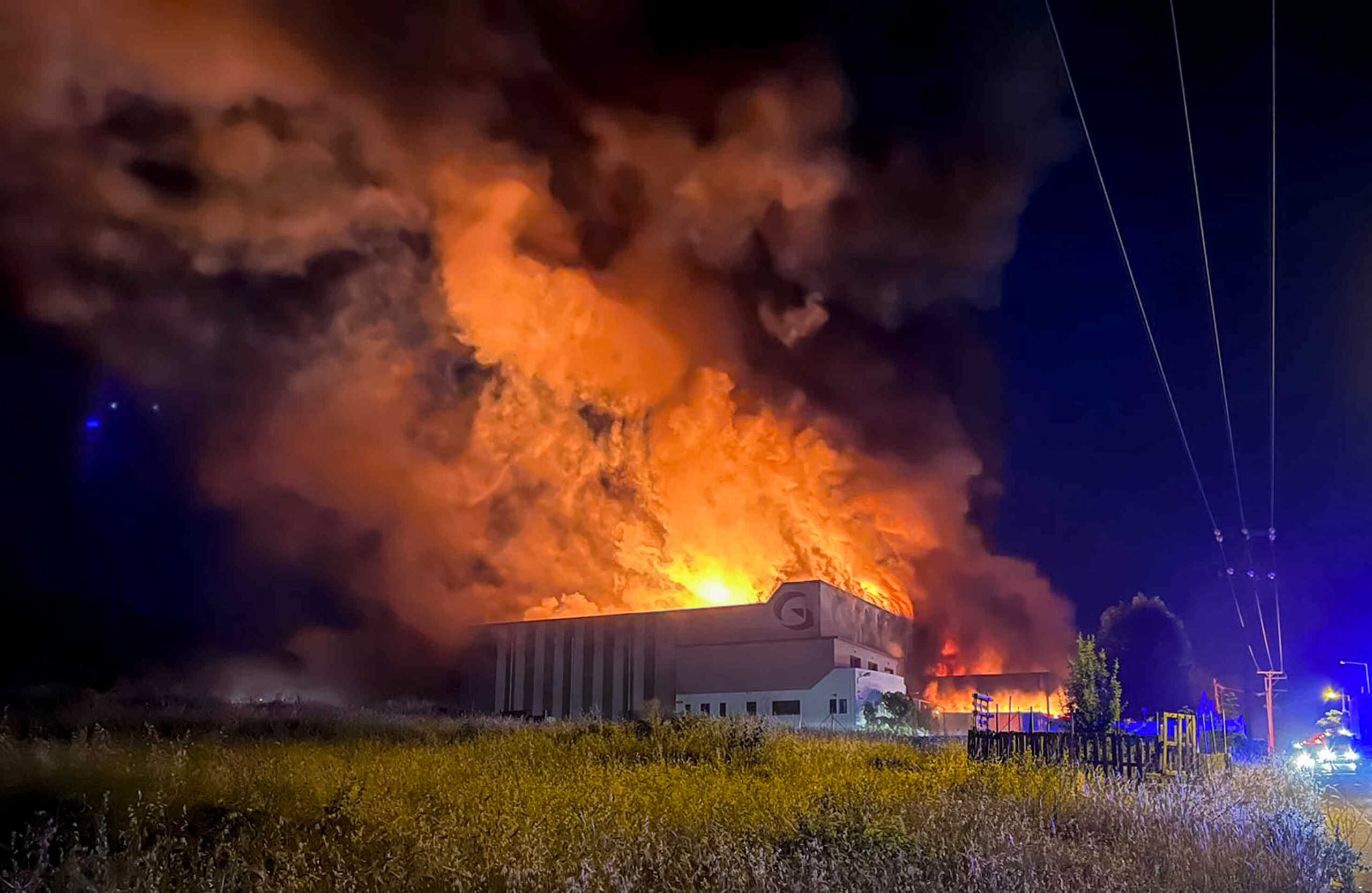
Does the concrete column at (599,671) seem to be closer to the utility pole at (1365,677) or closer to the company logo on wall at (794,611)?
the company logo on wall at (794,611)

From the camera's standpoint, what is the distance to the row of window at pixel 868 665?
60.7 m

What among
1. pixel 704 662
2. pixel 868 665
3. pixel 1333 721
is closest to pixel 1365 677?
pixel 1333 721

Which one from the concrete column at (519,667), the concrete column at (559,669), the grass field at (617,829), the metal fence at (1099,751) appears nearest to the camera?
the grass field at (617,829)

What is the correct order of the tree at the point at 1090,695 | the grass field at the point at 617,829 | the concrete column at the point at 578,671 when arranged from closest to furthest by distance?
1. the grass field at the point at 617,829
2. the tree at the point at 1090,695
3. the concrete column at the point at 578,671

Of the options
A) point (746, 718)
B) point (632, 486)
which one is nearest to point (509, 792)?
point (746, 718)

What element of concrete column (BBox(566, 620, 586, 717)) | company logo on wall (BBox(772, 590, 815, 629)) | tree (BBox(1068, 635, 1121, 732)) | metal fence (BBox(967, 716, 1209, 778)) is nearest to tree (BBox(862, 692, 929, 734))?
company logo on wall (BBox(772, 590, 815, 629))

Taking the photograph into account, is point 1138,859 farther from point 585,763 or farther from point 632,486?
point 632,486

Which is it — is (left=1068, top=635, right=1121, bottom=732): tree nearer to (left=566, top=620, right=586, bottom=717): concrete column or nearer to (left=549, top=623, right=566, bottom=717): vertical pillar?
(left=566, top=620, right=586, bottom=717): concrete column

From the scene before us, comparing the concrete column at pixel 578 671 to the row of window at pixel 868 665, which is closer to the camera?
the row of window at pixel 868 665

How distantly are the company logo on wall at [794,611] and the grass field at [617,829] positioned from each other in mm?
42869

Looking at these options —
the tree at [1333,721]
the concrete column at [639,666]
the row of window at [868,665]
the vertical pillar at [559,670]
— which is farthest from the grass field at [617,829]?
the tree at [1333,721]

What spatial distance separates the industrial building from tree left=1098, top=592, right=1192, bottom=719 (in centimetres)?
1435

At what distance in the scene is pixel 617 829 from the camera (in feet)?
33.8

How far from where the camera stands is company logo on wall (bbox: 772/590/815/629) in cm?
5872
